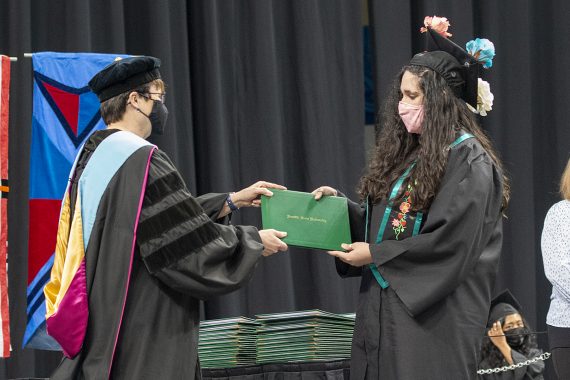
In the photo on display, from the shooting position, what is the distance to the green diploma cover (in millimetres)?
3824

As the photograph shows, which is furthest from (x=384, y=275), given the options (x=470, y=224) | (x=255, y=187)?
(x=255, y=187)

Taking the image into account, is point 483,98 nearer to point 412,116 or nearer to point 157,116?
point 412,116

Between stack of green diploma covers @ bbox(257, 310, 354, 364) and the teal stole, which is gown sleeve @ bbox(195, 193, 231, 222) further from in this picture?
the teal stole

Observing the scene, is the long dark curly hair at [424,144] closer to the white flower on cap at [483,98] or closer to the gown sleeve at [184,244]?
the white flower on cap at [483,98]

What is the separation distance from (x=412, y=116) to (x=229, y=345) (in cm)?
149

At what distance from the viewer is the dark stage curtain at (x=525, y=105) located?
6.71m

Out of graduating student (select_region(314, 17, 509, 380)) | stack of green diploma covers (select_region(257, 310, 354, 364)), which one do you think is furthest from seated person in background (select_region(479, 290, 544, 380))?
graduating student (select_region(314, 17, 509, 380))

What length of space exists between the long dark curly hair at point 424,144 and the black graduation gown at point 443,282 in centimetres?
6

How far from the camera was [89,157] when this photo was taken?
11.8 feet

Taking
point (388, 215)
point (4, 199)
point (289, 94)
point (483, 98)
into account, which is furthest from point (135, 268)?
point (289, 94)

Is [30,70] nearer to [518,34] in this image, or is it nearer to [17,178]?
[17,178]

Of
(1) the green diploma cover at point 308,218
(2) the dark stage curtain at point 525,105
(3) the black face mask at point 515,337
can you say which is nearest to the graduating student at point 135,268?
(1) the green diploma cover at point 308,218

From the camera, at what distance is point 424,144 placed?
3633 mm

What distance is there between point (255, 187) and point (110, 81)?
0.83m
